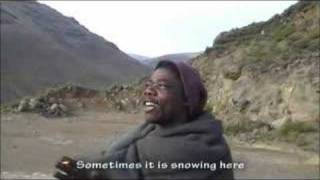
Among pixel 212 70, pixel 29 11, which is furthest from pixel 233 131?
pixel 29 11

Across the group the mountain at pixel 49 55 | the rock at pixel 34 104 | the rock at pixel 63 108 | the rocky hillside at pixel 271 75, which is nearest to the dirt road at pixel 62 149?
the rock at pixel 34 104

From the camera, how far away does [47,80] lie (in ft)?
173

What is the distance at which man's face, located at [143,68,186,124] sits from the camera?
4.57 ft

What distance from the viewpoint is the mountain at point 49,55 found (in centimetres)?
5172

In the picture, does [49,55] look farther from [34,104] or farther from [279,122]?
[279,122]

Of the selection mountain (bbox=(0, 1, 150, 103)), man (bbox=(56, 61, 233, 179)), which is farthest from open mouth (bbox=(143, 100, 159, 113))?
mountain (bbox=(0, 1, 150, 103))

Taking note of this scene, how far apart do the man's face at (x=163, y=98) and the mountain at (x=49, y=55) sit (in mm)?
41187

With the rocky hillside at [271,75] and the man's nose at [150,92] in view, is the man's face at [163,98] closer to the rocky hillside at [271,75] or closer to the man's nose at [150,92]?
the man's nose at [150,92]

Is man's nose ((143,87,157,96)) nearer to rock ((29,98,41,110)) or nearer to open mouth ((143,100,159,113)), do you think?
open mouth ((143,100,159,113))

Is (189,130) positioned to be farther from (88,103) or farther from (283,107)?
(88,103)

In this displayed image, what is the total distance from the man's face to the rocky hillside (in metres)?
14.4

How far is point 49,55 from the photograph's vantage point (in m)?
58.2

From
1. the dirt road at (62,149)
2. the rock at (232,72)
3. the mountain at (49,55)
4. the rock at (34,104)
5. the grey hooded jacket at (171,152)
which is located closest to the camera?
the grey hooded jacket at (171,152)

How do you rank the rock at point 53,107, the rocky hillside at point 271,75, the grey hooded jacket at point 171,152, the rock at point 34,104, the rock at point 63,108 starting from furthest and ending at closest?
the rock at point 34,104, the rock at point 63,108, the rock at point 53,107, the rocky hillside at point 271,75, the grey hooded jacket at point 171,152
